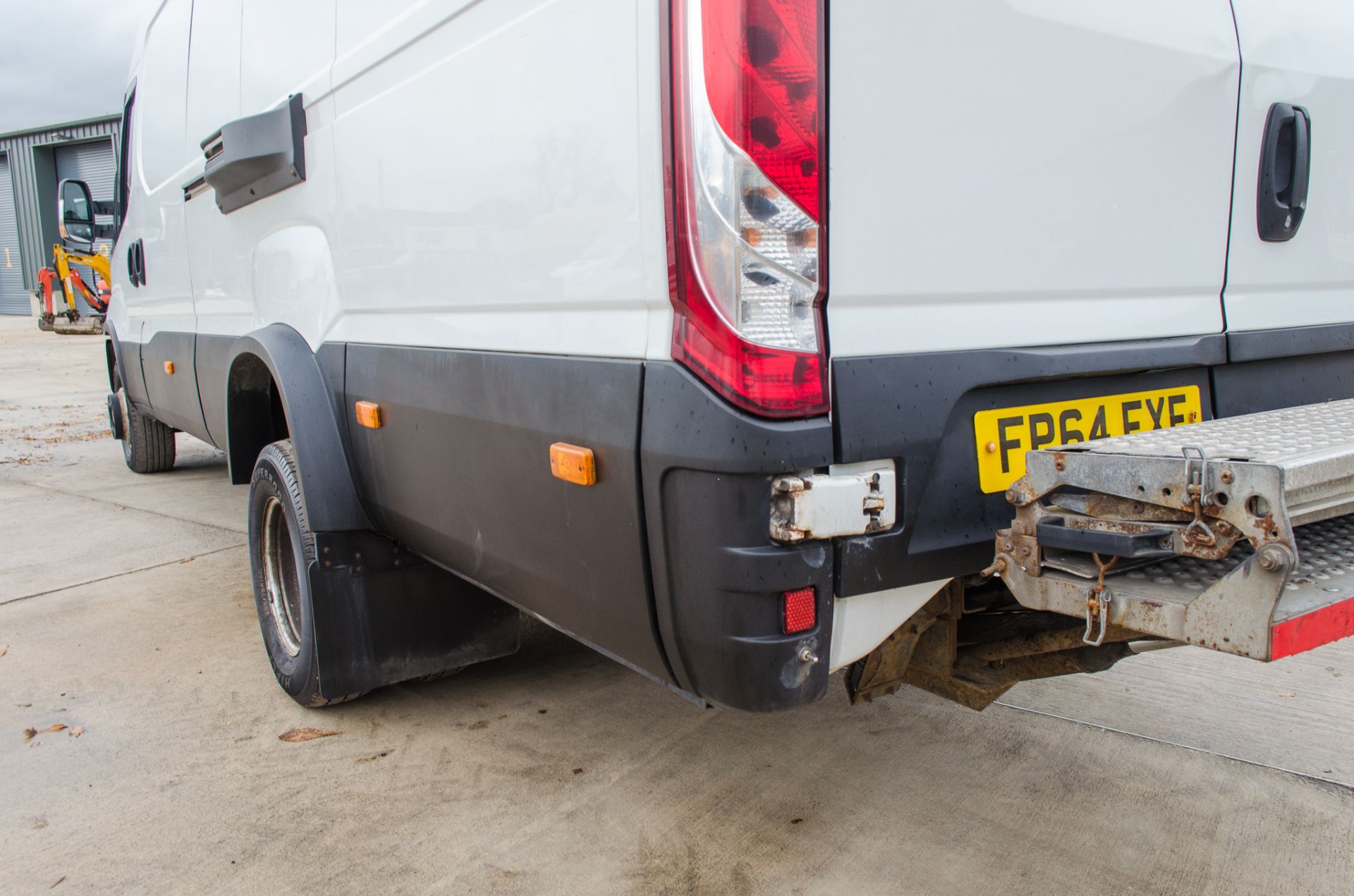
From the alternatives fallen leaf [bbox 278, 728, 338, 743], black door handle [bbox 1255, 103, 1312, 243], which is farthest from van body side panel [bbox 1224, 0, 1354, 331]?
fallen leaf [bbox 278, 728, 338, 743]

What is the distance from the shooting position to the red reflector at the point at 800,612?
1573 millimetres

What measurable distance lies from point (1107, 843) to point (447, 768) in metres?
1.67

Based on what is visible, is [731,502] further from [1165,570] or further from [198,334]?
[198,334]

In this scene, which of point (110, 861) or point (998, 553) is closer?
point (998, 553)

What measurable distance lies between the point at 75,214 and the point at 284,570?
3780 millimetres

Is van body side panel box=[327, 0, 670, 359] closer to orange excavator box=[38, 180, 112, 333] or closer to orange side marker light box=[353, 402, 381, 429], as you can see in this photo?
orange side marker light box=[353, 402, 381, 429]

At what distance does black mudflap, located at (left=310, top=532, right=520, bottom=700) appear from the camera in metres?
2.85

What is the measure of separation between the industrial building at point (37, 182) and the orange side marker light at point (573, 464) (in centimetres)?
2837

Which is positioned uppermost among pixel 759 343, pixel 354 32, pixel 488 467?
pixel 354 32

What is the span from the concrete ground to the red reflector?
841 millimetres

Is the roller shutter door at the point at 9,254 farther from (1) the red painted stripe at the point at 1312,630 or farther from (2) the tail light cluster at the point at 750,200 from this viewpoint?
(1) the red painted stripe at the point at 1312,630

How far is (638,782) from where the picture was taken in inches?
102

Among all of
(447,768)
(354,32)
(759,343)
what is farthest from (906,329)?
(447,768)

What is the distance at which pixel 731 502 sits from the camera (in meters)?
1.52
